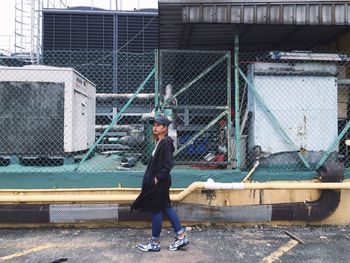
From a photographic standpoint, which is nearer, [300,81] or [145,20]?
[300,81]

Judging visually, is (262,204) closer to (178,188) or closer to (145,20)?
(178,188)

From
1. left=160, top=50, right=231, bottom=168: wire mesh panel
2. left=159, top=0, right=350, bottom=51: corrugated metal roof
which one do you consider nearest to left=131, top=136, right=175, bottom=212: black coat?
left=160, top=50, right=231, bottom=168: wire mesh panel

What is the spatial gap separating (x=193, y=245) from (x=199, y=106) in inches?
91.5

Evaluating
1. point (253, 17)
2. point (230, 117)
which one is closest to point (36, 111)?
point (230, 117)

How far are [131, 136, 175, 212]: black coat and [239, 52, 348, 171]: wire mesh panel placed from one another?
1.93m

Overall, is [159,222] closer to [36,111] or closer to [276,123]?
[276,123]

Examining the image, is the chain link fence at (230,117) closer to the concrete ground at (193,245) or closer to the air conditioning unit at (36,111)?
the air conditioning unit at (36,111)

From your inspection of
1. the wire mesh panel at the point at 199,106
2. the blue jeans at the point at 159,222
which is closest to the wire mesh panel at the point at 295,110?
the wire mesh panel at the point at 199,106

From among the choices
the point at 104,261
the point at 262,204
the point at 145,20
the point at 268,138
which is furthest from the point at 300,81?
the point at 145,20

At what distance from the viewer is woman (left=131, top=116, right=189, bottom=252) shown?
4.83 m

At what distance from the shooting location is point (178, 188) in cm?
606

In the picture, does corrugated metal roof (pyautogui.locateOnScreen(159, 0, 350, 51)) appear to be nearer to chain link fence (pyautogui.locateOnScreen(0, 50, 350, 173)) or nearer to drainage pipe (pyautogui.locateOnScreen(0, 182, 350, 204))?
chain link fence (pyautogui.locateOnScreen(0, 50, 350, 173))

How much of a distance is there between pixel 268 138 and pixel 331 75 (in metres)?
1.47

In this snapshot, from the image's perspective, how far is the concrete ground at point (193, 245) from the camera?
4.76 meters
